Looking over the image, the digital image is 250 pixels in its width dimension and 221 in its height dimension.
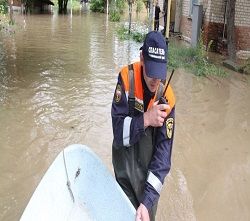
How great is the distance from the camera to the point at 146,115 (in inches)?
97.3

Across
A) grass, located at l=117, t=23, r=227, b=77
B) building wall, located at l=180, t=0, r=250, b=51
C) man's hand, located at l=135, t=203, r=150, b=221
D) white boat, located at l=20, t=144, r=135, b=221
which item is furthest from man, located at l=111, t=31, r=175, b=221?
building wall, located at l=180, t=0, r=250, b=51

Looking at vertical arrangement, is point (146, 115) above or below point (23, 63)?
above

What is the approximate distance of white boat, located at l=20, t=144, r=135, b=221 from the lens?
304 cm

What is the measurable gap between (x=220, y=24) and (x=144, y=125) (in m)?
12.8

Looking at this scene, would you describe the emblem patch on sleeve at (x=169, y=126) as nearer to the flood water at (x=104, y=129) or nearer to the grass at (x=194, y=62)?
the flood water at (x=104, y=129)

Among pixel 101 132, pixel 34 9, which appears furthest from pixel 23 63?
pixel 34 9

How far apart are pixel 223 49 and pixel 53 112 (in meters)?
8.13

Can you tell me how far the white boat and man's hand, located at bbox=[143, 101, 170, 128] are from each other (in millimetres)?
721

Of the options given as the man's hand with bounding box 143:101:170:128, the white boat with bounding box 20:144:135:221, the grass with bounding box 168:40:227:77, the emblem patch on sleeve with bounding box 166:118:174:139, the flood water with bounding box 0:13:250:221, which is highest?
the man's hand with bounding box 143:101:170:128

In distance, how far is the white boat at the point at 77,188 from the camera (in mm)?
3043

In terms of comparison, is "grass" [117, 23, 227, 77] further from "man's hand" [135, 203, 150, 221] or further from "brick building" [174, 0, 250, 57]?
"man's hand" [135, 203, 150, 221]

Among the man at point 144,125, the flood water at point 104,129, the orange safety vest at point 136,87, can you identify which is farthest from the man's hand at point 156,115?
the flood water at point 104,129

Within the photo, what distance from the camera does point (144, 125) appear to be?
8.19ft

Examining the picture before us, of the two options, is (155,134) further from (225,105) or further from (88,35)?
(88,35)
